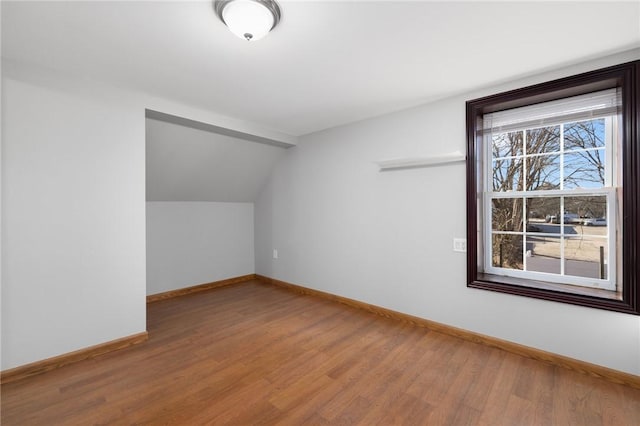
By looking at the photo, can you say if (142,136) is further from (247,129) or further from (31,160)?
(247,129)

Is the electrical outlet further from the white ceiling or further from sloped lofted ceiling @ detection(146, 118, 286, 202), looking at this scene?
sloped lofted ceiling @ detection(146, 118, 286, 202)

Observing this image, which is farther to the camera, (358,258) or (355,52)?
(358,258)

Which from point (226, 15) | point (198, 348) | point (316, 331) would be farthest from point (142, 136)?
point (316, 331)

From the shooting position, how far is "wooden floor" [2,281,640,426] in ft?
5.30

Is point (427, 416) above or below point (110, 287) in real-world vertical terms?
below

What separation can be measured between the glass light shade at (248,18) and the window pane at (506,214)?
7.96ft

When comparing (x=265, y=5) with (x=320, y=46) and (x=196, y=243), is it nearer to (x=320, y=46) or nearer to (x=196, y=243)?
(x=320, y=46)

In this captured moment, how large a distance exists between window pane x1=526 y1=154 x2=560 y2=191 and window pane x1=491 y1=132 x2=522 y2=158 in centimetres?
14

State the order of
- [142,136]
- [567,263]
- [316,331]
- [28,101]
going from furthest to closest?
[316,331] → [142,136] → [567,263] → [28,101]

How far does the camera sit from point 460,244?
8.59 ft

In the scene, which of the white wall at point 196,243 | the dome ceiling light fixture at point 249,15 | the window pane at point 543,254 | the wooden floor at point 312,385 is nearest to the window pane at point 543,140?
the window pane at point 543,254

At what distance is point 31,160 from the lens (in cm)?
204

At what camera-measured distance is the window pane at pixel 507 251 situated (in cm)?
251

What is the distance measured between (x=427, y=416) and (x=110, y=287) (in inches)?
103
